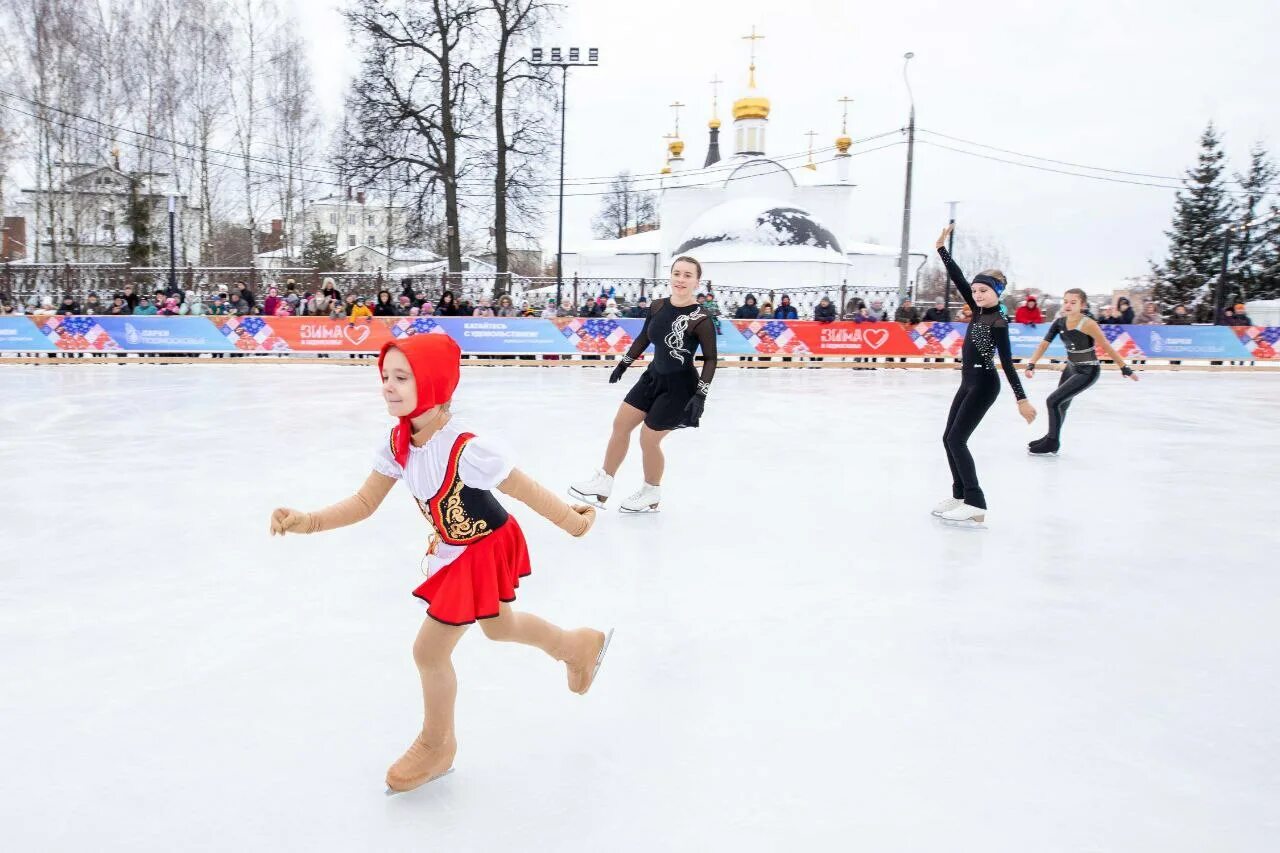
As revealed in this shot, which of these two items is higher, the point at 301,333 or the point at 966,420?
the point at 301,333

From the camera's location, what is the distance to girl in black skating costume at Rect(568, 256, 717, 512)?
5555mm

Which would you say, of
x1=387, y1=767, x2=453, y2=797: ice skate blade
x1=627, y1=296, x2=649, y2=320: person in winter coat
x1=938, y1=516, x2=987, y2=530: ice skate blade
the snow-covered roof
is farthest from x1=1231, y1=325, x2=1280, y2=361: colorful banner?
the snow-covered roof

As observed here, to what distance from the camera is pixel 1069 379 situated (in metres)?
8.73

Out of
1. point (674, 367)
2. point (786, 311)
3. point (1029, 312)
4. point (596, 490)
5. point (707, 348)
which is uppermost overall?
point (1029, 312)

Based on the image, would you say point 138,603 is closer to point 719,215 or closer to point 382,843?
point 382,843

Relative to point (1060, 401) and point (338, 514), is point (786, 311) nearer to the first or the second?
point (1060, 401)

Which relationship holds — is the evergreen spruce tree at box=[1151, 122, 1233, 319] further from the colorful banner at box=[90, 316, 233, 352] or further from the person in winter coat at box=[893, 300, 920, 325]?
the colorful banner at box=[90, 316, 233, 352]

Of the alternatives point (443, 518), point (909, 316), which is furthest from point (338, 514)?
point (909, 316)

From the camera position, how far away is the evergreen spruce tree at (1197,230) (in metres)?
37.3

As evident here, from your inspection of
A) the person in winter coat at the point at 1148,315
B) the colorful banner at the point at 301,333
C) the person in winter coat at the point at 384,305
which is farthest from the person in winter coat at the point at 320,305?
the person in winter coat at the point at 1148,315

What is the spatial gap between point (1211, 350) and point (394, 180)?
72.2 feet

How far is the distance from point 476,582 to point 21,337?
1751cm

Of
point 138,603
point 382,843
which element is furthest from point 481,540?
point 138,603

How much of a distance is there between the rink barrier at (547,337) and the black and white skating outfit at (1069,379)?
10.3 meters
